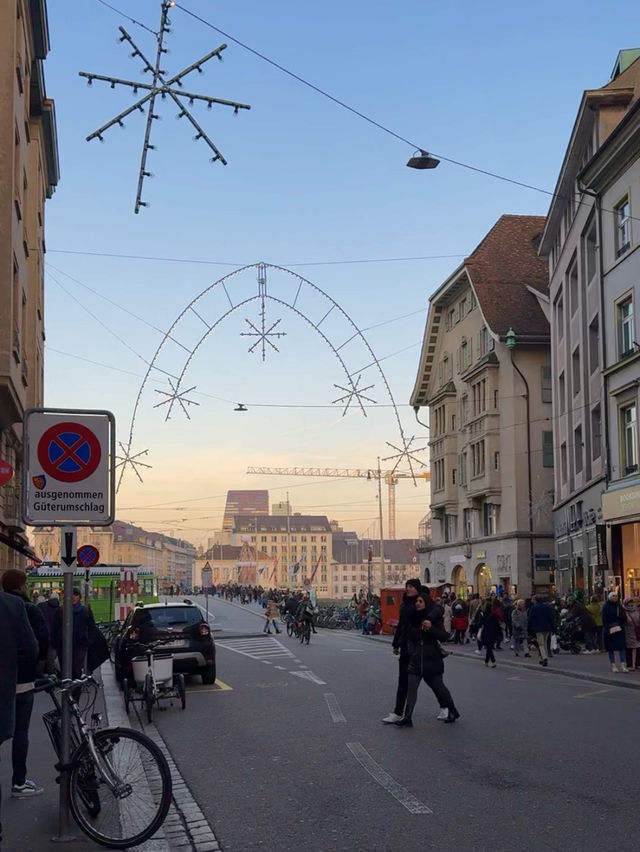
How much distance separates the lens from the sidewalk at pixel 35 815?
24.0ft

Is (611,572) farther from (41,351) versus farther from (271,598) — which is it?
(41,351)

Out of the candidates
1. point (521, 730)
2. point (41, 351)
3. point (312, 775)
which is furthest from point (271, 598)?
point (312, 775)

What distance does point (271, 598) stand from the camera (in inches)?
1818

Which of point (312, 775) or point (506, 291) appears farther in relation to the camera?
point (506, 291)

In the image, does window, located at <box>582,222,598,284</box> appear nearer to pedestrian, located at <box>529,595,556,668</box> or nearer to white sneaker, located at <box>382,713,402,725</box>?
pedestrian, located at <box>529,595,556,668</box>

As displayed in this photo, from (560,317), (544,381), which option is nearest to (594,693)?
(560,317)

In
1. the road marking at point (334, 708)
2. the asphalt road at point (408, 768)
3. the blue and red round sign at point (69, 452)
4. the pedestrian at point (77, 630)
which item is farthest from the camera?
the road marking at point (334, 708)

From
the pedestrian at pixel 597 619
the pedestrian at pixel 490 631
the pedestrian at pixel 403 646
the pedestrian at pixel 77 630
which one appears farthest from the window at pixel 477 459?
the pedestrian at pixel 403 646

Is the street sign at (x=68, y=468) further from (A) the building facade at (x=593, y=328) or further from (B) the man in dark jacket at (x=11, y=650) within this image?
(A) the building facade at (x=593, y=328)

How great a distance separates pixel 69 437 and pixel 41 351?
1247 inches

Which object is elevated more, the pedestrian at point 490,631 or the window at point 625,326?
the window at point 625,326

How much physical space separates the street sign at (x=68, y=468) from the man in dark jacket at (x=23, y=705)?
768mm

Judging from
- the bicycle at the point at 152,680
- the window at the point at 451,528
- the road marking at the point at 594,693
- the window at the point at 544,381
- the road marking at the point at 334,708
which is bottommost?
the road marking at the point at 594,693

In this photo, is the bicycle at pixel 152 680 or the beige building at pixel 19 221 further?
the beige building at pixel 19 221
